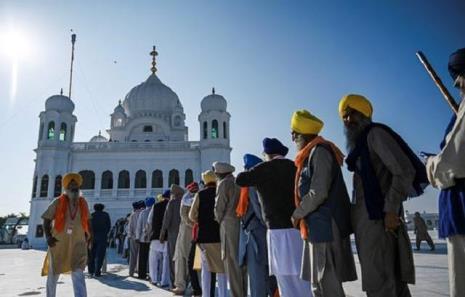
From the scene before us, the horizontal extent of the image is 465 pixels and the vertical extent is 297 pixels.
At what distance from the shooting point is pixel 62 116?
33.4m

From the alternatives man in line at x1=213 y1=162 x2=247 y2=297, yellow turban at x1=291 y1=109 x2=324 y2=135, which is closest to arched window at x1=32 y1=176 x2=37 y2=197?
man in line at x1=213 y1=162 x2=247 y2=297

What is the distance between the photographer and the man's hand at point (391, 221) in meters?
2.64

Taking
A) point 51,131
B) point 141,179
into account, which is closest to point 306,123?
point 141,179

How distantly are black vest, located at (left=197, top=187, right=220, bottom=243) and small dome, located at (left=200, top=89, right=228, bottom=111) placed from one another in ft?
97.1

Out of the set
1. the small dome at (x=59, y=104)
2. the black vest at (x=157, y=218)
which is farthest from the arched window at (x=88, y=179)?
the black vest at (x=157, y=218)

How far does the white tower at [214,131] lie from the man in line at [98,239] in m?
22.4

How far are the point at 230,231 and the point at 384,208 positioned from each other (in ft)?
7.75

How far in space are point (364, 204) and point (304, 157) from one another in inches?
25.0

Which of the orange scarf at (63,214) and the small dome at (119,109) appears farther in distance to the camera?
the small dome at (119,109)

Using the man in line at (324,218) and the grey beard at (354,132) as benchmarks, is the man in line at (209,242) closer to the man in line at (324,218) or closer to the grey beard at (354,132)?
the man in line at (324,218)

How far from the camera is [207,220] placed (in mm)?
5137

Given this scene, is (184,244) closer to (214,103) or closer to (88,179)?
(214,103)

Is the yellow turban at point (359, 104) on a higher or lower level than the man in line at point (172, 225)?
higher

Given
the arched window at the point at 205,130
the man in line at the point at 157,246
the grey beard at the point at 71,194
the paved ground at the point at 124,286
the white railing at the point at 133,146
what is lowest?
the paved ground at the point at 124,286
